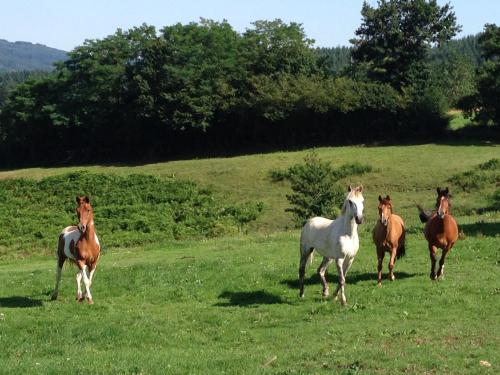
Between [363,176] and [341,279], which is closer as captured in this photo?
[341,279]

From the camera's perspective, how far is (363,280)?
19.1 meters

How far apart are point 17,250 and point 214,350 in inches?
1103

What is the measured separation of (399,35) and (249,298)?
62.4m

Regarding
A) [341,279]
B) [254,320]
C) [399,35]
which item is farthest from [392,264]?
[399,35]

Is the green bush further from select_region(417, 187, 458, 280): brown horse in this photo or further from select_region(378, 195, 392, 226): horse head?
select_region(378, 195, 392, 226): horse head

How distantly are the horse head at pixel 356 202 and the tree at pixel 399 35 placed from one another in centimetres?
6053

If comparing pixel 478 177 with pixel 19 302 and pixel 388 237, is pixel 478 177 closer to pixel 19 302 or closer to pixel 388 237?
pixel 388 237

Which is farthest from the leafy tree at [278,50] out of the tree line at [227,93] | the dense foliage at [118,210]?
the dense foliage at [118,210]

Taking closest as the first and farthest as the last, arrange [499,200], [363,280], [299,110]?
[363,280] < [499,200] < [299,110]

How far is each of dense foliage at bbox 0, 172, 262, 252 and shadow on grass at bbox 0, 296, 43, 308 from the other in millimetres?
19481

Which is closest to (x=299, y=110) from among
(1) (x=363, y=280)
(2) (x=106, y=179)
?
(2) (x=106, y=179)

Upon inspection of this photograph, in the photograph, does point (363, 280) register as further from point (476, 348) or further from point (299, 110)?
point (299, 110)

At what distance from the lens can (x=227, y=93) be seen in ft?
237

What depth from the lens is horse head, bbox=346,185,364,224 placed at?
612 inches
